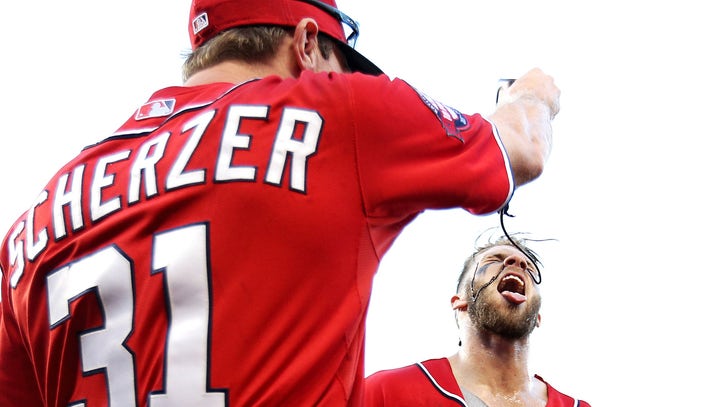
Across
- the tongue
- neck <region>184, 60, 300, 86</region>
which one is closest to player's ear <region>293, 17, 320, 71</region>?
neck <region>184, 60, 300, 86</region>

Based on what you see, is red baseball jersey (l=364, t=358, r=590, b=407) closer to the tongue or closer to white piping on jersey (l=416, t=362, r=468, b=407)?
white piping on jersey (l=416, t=362, r=468, b=407)

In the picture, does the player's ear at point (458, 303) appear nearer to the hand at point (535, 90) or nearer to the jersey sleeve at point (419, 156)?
the hand at point (535, 90)

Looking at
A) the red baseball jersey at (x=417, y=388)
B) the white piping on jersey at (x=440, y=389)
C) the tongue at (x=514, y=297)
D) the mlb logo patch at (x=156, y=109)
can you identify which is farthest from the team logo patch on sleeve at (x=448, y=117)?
the tongue at (x=514, y=297)

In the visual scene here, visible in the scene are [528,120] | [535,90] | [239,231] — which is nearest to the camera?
[239,231]

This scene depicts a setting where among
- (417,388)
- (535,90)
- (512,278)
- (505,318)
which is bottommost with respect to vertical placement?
(417,388)

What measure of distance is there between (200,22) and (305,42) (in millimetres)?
313

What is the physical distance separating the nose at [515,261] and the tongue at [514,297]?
186mm

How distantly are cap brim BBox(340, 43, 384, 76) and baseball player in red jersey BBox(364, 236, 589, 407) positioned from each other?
2690mm

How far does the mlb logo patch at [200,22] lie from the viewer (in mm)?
2496

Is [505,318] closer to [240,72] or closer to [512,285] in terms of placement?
[512,285]

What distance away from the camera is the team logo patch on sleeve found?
215cm

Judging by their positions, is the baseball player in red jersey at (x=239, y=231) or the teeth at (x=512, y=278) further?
the teeth at (x=512, y=278)

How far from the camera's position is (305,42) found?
7.87ft

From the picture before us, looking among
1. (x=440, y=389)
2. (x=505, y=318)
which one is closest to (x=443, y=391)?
(x=440, y=389)
